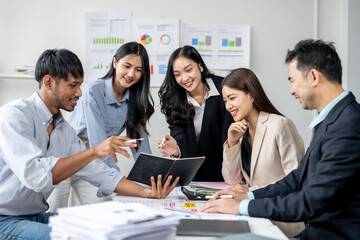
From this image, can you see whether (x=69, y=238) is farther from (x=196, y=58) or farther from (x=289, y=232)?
(x=196, y=58)

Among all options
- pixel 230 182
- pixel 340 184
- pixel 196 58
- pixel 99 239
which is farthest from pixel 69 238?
pixel 196 58

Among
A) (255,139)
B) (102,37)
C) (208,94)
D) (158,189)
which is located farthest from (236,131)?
(102,37)

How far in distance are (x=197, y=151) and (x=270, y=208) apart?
48.5 inches

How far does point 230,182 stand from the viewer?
83.6 inches

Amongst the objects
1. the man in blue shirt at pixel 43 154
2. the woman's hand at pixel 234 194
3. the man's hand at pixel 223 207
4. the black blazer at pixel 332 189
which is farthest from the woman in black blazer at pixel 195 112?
the black blazer at pixel 332 189

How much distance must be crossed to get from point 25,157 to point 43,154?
215 millimetres

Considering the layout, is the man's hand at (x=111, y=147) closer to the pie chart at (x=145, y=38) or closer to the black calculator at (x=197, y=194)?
the black calculator at (x=197, y=194)

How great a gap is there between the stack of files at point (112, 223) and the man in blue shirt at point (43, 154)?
1.75ft

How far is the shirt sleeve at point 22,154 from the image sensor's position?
1.45 m

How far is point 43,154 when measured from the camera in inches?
65.7

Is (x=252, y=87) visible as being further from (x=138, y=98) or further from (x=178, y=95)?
(x=138, y=98)

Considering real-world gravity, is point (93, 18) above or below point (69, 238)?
above

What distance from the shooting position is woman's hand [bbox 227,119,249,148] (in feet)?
6.52

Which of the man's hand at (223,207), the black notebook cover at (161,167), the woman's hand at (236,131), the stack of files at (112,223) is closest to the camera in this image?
the stack of files at (112,223)
